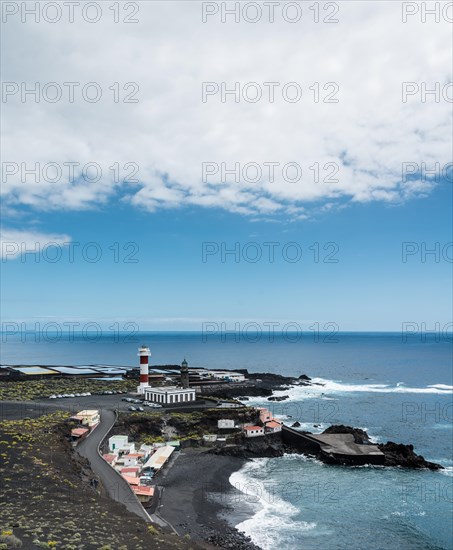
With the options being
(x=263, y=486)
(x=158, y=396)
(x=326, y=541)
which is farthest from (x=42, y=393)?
(x=326, y=541)

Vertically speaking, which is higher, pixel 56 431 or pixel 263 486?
pixel 56 431

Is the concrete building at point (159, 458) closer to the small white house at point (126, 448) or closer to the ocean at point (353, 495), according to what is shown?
the small white house at point (126, 448)

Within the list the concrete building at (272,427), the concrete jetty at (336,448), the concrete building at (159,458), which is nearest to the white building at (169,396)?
the concrete building at (272,427)

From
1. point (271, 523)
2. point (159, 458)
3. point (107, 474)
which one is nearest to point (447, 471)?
point (271, 523)

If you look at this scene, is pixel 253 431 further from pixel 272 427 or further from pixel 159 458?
pixel 159 458

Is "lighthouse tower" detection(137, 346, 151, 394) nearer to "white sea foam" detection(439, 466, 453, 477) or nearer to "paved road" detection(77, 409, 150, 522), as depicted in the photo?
"paved road" detection(77, 409, 150, 522)

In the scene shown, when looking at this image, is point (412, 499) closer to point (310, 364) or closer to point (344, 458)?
point (344, 458)
